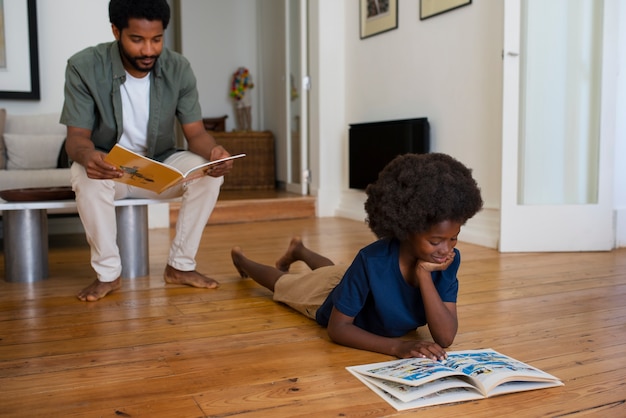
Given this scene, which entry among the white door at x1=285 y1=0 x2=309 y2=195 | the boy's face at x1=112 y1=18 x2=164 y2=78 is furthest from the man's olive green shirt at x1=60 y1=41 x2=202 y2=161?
the white door at x1=285 y1=0 x2=309 y2=195

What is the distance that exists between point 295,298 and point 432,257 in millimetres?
678

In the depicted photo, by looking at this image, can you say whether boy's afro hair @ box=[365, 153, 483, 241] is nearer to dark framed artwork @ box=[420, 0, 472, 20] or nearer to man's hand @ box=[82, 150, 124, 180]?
man's hand @ box=[82, 150, 124, 180]

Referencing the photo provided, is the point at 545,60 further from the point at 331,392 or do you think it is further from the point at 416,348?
the point at 331,392

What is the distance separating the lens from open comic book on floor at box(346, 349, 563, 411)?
4.49ft

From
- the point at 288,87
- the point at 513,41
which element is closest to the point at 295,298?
the point at 513,41

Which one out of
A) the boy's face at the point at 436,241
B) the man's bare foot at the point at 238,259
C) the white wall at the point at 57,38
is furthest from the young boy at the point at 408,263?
→ the white wall at the point at 57,38

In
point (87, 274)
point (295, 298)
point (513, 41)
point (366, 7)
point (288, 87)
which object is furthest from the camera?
point (288, 87)

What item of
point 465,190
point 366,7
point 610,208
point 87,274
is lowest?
point 87,274

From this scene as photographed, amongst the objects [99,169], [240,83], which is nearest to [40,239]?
[99,169]

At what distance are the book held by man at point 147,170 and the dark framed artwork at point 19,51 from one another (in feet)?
7.11

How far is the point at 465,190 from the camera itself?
152cm

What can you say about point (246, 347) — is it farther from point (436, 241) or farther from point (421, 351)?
point (436, 241)

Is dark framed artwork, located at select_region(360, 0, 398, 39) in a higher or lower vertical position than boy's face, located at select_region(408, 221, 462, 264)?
higher

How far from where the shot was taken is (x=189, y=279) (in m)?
2.56
